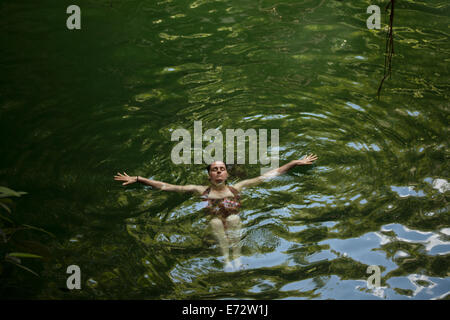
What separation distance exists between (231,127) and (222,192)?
65.4 inches

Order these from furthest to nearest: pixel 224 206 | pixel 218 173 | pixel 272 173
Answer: pixel 272 173 → pixel 218 173 → pixel 224 206

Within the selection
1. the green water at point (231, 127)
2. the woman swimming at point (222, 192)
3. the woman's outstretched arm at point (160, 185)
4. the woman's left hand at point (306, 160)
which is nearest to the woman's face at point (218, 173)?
the woman swimming at point (222, 192)

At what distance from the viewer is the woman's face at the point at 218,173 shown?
628cm

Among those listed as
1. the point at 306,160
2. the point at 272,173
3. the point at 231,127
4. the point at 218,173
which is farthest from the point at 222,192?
the point at 231,127

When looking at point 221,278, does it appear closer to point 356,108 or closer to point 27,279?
point 27,279

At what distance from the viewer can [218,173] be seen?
6.28 metres

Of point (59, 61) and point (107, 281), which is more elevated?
point (59, 61)

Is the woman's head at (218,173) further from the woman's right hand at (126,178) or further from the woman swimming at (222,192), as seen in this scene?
the woman's right hand at (126,178)

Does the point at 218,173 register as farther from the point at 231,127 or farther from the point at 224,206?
the point at 231,127

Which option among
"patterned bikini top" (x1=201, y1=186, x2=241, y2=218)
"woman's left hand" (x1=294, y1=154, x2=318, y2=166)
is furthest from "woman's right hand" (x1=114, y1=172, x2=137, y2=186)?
"woman's left hand" (x1=294, y1=154, x2=318, y2=166)

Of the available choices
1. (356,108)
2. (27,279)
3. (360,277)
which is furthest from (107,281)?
(356,108)

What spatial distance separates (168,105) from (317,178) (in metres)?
3.07

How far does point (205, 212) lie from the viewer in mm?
6074

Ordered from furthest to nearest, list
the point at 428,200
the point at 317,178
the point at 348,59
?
the point at 348,59 → the point at 317,178 → the point at 428,200
